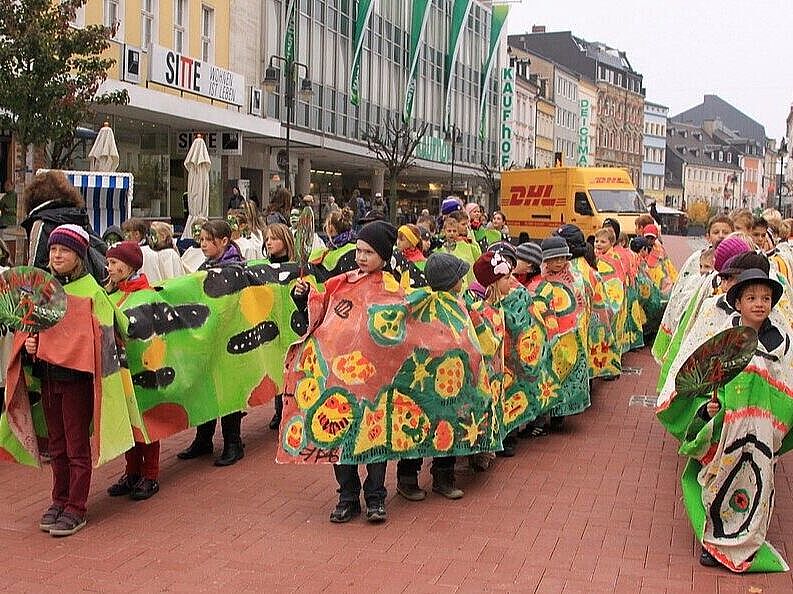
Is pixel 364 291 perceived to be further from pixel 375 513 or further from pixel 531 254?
pixel 531 254

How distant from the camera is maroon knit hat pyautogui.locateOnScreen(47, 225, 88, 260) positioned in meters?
5.82

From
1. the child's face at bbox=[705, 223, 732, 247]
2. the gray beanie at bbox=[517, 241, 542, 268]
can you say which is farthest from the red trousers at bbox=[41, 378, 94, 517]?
the child's face at bbox=[705, 223, 732, 247]

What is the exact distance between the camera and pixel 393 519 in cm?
629

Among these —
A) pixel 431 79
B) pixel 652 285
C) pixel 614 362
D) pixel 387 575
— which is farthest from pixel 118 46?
pixel 431 79

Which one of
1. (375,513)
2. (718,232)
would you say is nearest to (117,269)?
(375,513)

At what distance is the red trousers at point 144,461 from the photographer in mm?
6770

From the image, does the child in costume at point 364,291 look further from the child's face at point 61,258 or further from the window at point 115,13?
the window at point 115,13

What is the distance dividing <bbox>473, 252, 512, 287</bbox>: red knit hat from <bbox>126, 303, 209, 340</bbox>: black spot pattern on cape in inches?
74.8

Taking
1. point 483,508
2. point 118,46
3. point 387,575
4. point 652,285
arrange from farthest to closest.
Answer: point 118,46
point 652,285
point 483,508
point 387,575

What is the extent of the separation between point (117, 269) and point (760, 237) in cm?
584

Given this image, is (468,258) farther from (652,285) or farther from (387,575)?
(387,575)

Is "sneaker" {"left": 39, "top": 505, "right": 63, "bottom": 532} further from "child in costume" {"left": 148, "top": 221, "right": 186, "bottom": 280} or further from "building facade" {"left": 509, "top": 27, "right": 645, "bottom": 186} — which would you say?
"building facade" {"left": 509, "top": 27, "right": 645, "bottom": 186}

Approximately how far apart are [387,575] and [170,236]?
523cm

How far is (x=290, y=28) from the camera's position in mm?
31031
